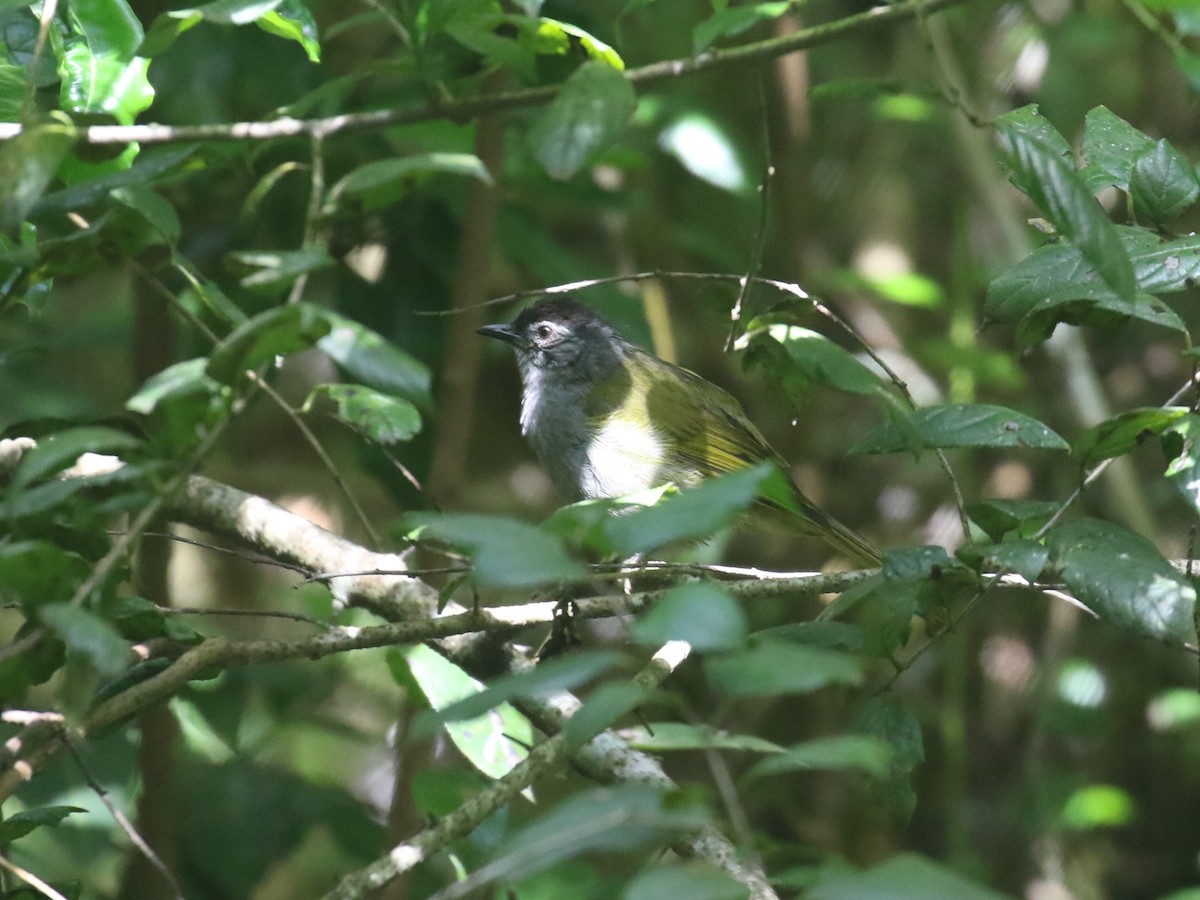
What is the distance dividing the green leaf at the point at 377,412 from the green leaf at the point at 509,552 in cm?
67

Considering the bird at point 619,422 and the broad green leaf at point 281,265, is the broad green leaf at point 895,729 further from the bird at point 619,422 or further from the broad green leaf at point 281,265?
the bird at point 619,422

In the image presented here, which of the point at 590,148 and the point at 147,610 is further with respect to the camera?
the point at 147,610

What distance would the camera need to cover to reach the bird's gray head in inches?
179

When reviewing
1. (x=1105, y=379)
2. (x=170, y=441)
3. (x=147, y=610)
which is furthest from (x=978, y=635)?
(x=170, y=441)

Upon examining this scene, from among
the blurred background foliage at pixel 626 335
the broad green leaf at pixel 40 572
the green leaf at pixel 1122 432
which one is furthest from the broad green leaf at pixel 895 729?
the broad green leaf at pixel 40 572

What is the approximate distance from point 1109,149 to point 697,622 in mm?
1350

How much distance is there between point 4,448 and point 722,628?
202cm

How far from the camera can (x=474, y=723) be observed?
2426mm

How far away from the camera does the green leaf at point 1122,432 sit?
5.74 ft

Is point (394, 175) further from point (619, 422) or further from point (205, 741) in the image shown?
point (205, 741)

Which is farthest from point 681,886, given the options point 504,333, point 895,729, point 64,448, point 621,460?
point 504,333

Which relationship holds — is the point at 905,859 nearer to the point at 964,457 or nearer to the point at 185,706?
the point at 185,706

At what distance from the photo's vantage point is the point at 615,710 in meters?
1.17

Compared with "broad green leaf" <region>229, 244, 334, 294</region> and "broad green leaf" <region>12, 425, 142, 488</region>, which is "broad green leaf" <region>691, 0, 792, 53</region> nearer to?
"broad green leaf" <region>229, 244, 334, 294</region>
